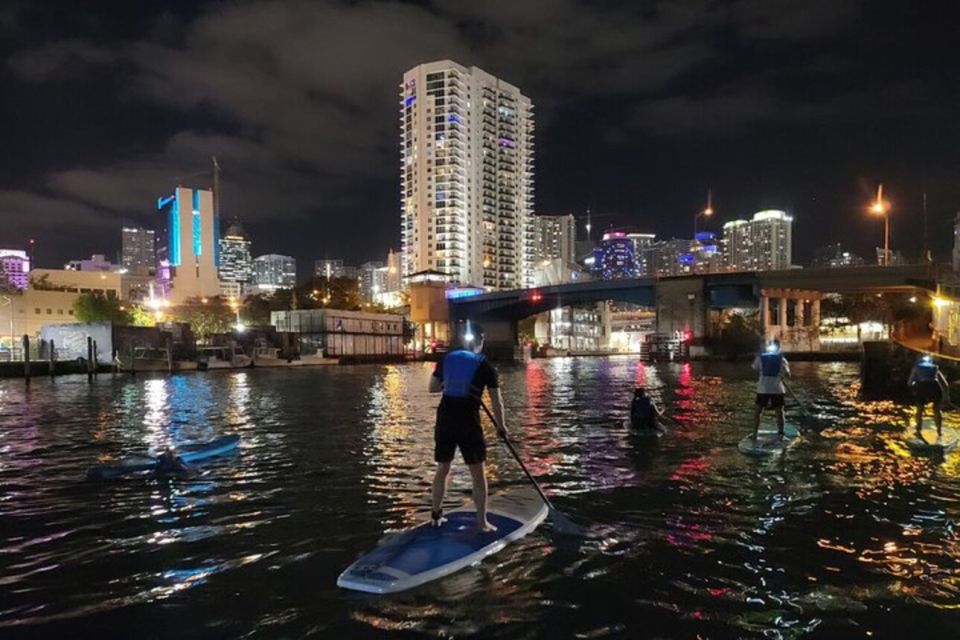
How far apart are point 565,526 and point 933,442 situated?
1110 cm

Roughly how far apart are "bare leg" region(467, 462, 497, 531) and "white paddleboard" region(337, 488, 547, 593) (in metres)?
0.11

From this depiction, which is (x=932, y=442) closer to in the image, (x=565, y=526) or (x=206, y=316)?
(x=565, y=526)

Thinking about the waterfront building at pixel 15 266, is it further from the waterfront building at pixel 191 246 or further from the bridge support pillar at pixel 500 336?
the bridge support pillar at pixel 500 336

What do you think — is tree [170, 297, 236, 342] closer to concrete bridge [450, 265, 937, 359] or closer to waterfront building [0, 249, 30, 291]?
waterfront building [0, 249, 30, 291]

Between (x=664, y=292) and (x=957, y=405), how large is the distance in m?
72.8

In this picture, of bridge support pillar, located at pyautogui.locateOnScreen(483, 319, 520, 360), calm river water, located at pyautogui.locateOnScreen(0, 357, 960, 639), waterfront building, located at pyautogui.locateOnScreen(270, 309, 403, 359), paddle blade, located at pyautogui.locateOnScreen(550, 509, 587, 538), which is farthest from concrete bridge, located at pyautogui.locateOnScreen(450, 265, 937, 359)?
paddle blade, located at pyautogui.locateOnScreen(550, 509, 587, 538)

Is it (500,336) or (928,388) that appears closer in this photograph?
(928,388)

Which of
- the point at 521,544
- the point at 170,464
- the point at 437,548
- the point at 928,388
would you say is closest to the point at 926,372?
the point at 928,388

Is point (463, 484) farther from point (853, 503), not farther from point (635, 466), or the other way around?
point (853, 503)

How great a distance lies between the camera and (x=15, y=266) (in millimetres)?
132375

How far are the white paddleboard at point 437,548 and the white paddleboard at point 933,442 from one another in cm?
1053

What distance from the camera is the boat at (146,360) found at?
6359 cm

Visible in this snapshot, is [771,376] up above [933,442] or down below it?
above

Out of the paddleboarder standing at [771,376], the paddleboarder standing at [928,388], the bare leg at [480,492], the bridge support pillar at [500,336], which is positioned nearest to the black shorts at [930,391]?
the paddleboarder standing at [928,388]
